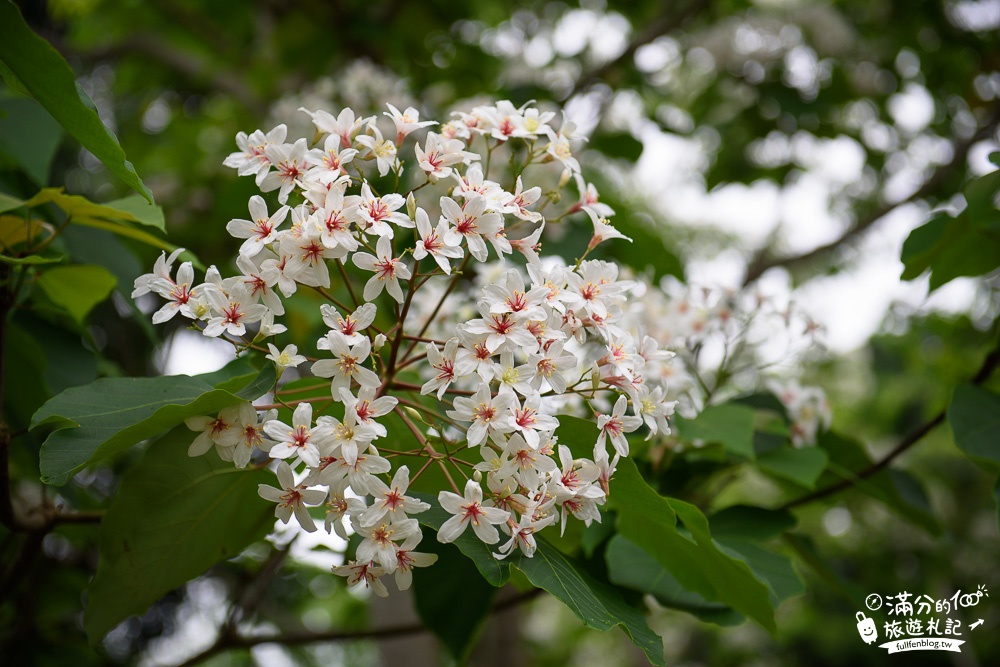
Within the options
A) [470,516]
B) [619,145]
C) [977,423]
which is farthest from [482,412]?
[619,145]

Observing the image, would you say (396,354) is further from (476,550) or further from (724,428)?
(724,428)

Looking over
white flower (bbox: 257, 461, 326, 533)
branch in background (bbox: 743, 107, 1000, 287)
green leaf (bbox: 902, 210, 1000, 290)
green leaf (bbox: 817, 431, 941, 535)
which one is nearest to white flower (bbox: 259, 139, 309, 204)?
white flower (bbox: 257, 461, 326, 533)

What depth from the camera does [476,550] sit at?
978 mm

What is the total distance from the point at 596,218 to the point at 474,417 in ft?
1.45

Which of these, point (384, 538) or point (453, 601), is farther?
point (453, 601)

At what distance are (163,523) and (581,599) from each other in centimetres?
66

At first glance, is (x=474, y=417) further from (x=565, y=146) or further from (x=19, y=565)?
(x=19, y=565)

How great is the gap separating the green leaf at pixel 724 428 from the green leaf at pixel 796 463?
13 cm

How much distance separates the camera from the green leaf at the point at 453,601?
5.04ft

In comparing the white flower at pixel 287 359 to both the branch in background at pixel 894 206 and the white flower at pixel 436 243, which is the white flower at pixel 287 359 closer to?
the white flower at pixel 436 243

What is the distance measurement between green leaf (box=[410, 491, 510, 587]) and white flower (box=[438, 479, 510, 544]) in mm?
22

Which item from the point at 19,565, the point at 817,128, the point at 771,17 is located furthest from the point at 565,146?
the point at 771,17

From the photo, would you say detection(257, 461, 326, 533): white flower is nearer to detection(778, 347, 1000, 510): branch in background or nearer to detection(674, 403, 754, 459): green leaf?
detection(674, 403, 754, 459): green leaf

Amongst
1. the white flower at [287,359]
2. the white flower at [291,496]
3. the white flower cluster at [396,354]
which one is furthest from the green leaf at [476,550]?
the white flower at [287,359]
